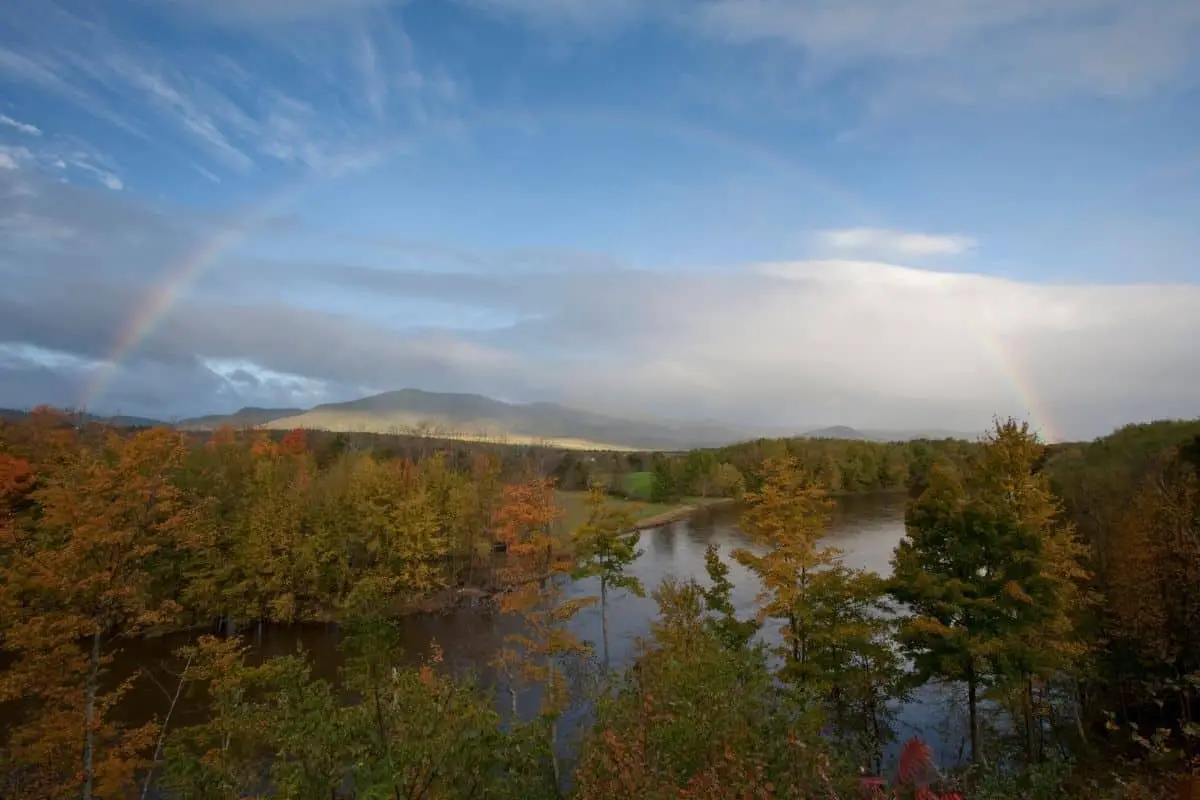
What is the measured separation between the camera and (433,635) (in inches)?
1620

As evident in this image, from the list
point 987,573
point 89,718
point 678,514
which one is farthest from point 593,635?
point 678,514

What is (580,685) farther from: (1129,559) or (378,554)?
(378,554)

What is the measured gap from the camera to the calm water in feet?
86.4

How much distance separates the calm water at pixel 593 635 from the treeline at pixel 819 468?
34940 mm

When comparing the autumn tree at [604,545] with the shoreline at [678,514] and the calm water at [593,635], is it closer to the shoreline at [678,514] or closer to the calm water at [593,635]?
the calm water at [593,635]

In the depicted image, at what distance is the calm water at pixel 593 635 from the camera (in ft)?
86.4

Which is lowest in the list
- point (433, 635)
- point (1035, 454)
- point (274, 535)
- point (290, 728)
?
point (433, 635)

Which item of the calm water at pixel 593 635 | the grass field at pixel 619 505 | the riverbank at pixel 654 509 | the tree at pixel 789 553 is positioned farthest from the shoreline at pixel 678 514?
the tree at pixel 789 553

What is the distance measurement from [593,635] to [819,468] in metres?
75.1

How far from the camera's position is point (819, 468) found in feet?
345

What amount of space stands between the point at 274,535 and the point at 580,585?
23.7 metres

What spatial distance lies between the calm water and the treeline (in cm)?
3494

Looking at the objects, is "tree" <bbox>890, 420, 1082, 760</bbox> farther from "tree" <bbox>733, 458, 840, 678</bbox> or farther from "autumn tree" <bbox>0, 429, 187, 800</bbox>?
"autumn tree" <bbox>0, 429, 187, 800</bbox>

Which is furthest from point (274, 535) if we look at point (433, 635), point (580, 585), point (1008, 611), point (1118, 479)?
point (1118, 479)
